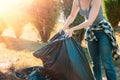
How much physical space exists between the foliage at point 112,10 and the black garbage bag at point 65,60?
7024 millimetres

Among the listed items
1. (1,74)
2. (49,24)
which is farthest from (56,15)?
(1,74)

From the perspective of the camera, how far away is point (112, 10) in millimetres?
12328

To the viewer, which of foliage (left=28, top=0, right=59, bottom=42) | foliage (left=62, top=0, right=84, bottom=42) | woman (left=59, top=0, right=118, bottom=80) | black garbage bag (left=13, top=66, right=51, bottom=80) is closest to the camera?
woman (left=59, top=0, right=118, bottom=80)

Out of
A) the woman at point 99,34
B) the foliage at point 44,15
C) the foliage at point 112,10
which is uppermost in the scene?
the woman at point 99,34

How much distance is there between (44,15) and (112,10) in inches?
97.4

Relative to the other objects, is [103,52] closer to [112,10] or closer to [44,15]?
[44,15]

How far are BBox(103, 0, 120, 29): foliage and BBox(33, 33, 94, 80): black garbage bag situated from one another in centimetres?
702

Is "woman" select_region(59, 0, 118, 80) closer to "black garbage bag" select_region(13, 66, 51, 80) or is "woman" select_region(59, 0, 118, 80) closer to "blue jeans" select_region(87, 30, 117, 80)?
"blue jeans" select_region(87, 30, 117, 80)

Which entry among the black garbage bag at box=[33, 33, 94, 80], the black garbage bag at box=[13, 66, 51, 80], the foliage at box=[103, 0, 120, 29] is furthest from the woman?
the foliage at box=[103, 0, 120, 29]

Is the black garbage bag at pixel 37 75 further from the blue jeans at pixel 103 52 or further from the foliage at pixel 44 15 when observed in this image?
the foliage at pixel 44 15

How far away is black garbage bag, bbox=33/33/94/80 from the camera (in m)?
4.96

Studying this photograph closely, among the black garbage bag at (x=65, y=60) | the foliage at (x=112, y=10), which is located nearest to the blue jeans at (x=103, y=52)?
the black garbage bag at (x=65, y=60)

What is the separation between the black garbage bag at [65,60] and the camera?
496 centimetres

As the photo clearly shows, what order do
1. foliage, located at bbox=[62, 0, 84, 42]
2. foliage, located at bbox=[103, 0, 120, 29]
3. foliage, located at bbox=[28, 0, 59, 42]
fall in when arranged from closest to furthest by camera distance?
1. foliage, located at bbox=[62, 0, 84, 42]
2. foliage, located at bbox=[28, 0, 59, 42]
3. foliage, located at bbox=[103, 0, 120, 29]
